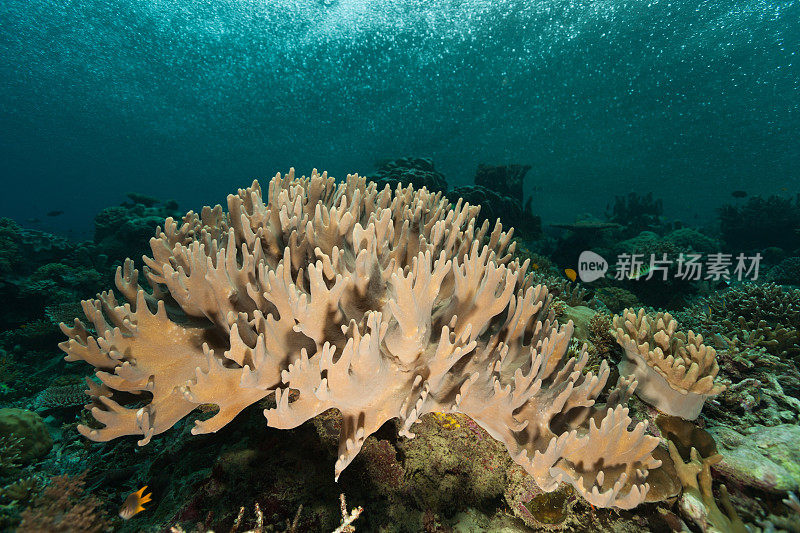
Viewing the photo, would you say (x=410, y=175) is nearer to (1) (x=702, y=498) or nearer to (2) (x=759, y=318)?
(2) (x=759, y=318)

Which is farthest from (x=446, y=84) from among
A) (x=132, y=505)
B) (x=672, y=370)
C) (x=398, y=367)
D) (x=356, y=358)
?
(x=132, y=505)

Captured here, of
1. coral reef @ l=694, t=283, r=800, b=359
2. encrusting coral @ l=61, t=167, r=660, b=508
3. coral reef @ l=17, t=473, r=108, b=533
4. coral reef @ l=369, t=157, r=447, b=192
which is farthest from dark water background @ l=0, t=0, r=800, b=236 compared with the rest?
coral reef @ l=17, t=473, r=108, b=533

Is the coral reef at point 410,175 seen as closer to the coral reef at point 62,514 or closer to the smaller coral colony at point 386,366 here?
the smaller coral colony at point 386,366

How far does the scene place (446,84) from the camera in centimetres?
4169

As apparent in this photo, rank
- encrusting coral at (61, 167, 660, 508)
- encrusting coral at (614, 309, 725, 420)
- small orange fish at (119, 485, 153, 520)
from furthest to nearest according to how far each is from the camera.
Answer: encrusting coral at (614, 309, 725, 420) → small orange fish at (119, 485, 153, 520) → encrusting coral at (61, 167, 660, 508)

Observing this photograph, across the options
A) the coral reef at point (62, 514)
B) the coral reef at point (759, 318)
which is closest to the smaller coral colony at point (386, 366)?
the coral reef at point (62, 514)

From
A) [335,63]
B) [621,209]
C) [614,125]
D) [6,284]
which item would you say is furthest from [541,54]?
[6,284]

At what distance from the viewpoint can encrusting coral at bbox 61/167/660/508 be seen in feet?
5.59

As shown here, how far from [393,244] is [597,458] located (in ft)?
6.49

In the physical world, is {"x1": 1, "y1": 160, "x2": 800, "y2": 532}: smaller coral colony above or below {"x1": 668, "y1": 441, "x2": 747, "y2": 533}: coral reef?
above

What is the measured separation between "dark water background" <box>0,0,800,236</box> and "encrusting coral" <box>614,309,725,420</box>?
23433 mm

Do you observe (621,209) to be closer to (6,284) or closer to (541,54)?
(541,54)

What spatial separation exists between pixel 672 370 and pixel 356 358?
260 centimetres

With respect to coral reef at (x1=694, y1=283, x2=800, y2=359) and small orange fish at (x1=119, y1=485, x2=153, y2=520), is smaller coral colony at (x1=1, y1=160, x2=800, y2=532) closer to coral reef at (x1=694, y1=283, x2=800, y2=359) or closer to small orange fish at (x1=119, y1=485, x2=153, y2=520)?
small orange fish at (x1=119, y1=485, x2=153, y2=520)
